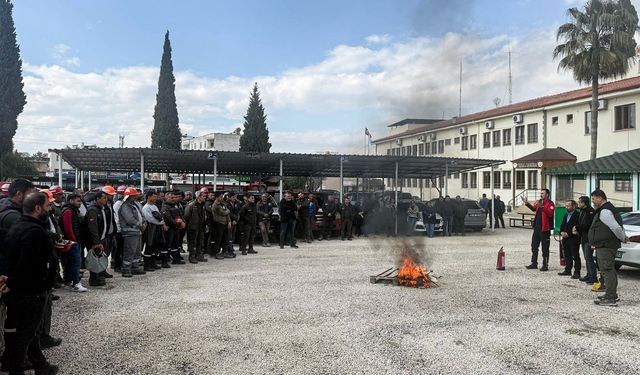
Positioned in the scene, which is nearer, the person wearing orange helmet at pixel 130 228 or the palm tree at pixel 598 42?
the person wearing orange helmet at pixel 130 228

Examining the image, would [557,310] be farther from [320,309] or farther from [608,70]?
[608,70]

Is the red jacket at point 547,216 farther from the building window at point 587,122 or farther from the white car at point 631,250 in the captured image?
the building window at point 587,122

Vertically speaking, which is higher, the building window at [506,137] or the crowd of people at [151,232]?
the building window at [506,137]

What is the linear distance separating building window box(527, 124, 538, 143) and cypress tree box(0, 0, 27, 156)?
3841cm

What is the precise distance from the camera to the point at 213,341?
17.3 feet

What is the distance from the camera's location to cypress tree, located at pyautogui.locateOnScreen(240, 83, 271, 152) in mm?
48625

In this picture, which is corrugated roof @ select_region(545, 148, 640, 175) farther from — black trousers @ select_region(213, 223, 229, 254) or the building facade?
the building facade

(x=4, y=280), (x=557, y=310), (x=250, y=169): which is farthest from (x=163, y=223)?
(x=250, y=169)

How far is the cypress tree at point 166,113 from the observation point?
153ft

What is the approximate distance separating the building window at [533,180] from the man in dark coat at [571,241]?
24.4 m

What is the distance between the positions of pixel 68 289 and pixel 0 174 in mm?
37545

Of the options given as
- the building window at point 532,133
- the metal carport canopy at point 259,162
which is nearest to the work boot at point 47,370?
the metal carport canopy at point 259,162

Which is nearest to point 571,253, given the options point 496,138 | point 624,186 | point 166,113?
point 624,186

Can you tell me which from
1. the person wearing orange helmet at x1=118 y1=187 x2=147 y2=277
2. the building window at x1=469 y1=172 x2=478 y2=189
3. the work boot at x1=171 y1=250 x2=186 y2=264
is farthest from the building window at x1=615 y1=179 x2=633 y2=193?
the person wearing orange helmet at x1=118 y1=187 x2=147 y2=277
